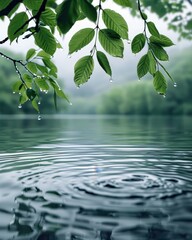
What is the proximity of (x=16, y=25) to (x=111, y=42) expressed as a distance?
1.26 ft

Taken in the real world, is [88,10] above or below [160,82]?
above

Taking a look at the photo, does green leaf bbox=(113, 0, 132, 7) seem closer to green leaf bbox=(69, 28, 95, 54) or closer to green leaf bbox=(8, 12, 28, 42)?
green leaf bbox=(69, 28, 95, 54)

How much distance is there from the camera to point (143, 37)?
4.33ft

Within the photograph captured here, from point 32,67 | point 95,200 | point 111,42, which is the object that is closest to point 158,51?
point 111,42

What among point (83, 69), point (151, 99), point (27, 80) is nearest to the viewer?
point (83, 69)

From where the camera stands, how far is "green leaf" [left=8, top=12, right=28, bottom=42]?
4.20 ft

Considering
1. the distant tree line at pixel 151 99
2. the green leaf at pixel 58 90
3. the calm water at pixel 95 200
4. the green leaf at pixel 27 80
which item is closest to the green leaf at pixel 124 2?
the green leaf at pixel 58 90

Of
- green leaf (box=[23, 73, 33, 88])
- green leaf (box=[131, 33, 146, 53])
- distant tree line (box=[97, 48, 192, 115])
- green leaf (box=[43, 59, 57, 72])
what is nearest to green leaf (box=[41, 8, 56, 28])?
green leaf (box=[131, 33, 146, 53])

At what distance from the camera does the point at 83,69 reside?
1.32 metres

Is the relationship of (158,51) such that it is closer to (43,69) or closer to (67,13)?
(67,13)

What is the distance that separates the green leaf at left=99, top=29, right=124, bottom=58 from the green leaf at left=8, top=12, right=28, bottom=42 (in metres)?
0.31

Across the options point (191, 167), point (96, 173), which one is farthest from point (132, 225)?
point (191, 167)

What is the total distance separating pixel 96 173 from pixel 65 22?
13.0ft

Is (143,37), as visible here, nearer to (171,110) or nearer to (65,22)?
(65,22)
